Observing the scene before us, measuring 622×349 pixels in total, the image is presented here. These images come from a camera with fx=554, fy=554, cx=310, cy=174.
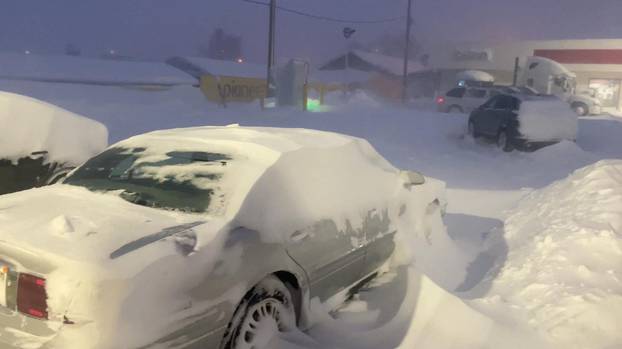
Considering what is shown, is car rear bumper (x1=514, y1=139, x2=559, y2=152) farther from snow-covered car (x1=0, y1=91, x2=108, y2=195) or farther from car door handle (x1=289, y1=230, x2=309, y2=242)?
car door handle (x1=289, y1=230, x2=309, y2=242)

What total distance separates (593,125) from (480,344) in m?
19.1

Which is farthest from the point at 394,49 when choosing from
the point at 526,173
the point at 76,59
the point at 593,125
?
the point at 526,173

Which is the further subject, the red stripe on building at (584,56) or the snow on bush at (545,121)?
the red stripe on building at (584,56)

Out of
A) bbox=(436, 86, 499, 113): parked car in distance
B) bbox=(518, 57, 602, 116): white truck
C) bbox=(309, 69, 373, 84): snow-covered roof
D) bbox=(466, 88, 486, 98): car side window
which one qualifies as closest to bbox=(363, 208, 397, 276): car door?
bbox=(436, 86, 499, 113): parked car in distance

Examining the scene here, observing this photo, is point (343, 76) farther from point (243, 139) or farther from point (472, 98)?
point (243, 139)

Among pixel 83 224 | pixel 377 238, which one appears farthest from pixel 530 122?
pixel 83 224

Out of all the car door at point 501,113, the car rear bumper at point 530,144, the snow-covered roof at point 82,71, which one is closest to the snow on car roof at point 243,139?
the car rear bumper at point 530,144

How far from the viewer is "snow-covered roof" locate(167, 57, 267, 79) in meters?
46.2

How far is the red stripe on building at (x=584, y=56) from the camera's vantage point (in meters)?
42.1

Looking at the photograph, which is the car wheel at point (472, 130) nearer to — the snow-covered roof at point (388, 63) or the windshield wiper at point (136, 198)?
the windshield wiper at point (136, 198)

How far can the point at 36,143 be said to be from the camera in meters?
5.60

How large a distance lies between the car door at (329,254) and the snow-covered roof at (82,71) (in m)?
27.5

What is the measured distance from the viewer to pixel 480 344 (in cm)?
376

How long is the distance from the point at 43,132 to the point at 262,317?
3701mm
